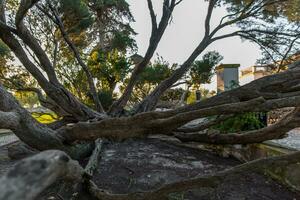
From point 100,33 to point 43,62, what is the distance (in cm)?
455

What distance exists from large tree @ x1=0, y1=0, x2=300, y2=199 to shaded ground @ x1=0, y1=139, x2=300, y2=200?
1.10 feet

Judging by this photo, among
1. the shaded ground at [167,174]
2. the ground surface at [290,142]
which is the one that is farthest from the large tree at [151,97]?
the ground surface at [290,142]

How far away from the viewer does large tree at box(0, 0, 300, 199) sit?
224cm

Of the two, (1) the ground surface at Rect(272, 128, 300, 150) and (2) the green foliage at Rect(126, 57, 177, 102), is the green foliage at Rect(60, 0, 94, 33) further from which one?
(1) the ground surface at Rect(272, 128, 300, 150)

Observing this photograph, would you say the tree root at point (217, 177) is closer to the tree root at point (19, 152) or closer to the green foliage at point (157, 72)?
the tree root at point (19, 152)

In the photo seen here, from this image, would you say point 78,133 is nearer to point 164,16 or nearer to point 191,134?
point 191,134

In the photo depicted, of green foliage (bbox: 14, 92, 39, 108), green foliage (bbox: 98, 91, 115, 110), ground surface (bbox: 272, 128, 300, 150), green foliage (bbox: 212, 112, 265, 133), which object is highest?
green foliage (bbox: 14, 92, 39, 108)

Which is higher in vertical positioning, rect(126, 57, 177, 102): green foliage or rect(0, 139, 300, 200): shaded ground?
rect(126, 57, 177, 102): green foliage

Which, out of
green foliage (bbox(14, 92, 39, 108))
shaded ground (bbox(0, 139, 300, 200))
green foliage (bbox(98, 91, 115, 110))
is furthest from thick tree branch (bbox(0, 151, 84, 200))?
green foliage (bbox(14, 92, 39, 108))

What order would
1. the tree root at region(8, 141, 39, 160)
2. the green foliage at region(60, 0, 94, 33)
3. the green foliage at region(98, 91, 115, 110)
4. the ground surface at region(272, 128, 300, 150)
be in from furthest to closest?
1. the green foliage at region(98, 91, 115, 110)
2. the green foliage at region(60, 0, 94, 33)
3. the tree root at region(8, 141, 39, 160)
4. the ground surface at region(272, 128, 300, 150)

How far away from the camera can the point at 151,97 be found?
18.3ft

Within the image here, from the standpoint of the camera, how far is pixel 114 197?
6.50ft

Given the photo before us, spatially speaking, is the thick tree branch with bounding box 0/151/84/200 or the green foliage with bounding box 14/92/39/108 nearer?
the thick tree branch with bounding box 0/151/84/200

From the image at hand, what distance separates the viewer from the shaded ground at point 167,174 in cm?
242
